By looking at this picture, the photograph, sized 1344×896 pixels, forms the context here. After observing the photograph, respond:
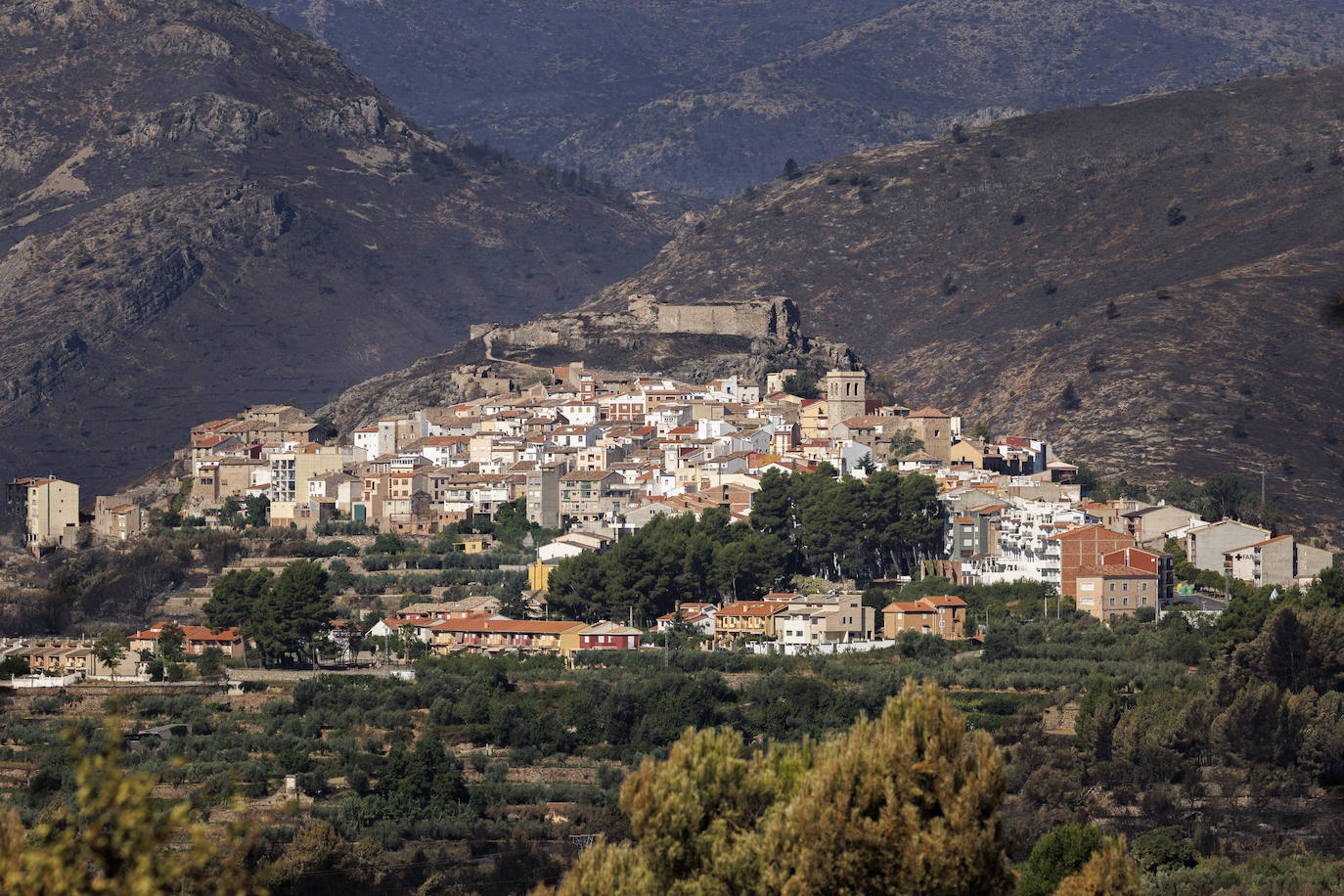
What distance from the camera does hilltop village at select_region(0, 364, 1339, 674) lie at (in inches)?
2539

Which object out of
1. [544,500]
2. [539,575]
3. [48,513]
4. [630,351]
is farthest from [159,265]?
[539,575]

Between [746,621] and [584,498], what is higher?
[584,498]

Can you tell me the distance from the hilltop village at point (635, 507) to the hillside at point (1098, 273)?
41.8ft

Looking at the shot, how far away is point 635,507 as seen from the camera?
7644 cm

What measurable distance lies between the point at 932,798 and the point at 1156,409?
80245 mm

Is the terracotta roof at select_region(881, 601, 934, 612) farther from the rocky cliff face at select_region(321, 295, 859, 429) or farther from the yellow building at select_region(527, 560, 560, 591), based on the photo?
the rocky cliff face at select_region(321, 295, 859, 429)

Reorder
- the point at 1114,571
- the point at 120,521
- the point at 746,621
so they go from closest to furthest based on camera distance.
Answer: the point at 746,621, the point at 1114,571, the point at 120,521

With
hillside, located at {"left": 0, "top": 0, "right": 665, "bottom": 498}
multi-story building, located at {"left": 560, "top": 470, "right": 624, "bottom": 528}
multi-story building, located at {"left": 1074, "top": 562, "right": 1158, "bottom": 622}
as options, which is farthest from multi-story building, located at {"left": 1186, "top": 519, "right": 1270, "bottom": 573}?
hillside, located at {"left": 0, "top": 0, "right": 665, "bottom": 498}

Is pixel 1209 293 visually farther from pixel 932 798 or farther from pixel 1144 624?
pixel 932 798

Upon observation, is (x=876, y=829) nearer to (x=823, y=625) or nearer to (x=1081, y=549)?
(x=823, y=625)

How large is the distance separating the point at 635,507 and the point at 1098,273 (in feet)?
211

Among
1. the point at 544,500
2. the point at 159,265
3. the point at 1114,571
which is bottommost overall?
the point at 1114,571

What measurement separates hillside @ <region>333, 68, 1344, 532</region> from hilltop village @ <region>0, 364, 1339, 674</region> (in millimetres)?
12747

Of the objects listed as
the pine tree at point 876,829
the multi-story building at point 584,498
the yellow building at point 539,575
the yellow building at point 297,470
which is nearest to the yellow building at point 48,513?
the yellow building at point 297,470
